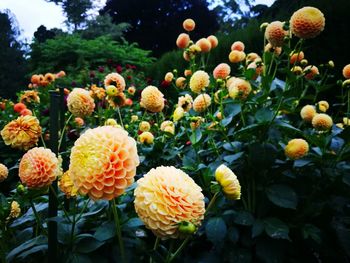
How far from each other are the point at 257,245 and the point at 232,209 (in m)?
0.14

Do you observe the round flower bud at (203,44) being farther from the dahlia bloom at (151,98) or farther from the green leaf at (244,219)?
the green leaf at (244,219)

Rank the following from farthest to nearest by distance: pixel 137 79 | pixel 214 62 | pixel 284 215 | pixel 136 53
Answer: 1. pixel 136 53
2. pixel 137 79
3. pixel 214 62
4. pixel 284 215

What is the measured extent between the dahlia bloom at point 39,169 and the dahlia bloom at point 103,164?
15 centimetres

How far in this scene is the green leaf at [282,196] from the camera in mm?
1030

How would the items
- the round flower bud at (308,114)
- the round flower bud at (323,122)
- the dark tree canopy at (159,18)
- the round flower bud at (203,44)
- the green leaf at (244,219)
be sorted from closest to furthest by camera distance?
the green leaf at (244,219) → the round flower bud at (323,122) → the round flower bud at (308,114) → the round flower bud at (203,44) → the dark tree canopy at (159,18)

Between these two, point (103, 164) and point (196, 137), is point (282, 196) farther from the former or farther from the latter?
point (103, 164)

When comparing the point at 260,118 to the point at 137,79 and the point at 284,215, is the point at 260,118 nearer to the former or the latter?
the point at 284,215

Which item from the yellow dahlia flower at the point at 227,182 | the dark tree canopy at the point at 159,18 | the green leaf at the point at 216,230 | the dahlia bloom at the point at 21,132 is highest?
the dark tree canopy at the point at 159,18

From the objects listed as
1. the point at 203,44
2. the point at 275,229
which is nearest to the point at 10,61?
the point at 203,44

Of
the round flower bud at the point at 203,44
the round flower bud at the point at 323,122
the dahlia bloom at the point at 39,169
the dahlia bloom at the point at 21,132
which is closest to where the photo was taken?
the dahlia bloom at the point at 39,169

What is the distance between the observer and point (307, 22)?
111 centimetres

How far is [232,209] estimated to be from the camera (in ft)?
3.73

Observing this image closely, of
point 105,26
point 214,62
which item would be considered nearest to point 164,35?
point 105,26

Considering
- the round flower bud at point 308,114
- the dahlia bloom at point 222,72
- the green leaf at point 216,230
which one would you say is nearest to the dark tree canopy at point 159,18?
the dahlia bloom at point 222,72
